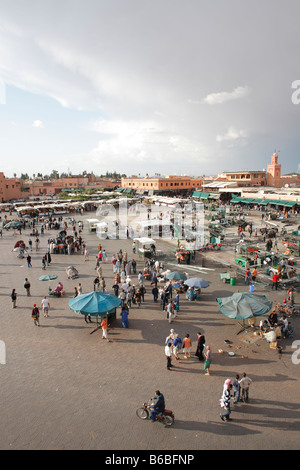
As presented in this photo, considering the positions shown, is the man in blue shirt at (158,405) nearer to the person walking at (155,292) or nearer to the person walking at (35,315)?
the person walking at (35,315)

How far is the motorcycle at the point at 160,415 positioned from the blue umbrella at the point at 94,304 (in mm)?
3546

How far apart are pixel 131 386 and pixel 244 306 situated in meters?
4.48

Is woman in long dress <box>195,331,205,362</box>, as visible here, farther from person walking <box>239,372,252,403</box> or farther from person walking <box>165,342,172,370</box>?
person walking <box>239,372,252,403</box>

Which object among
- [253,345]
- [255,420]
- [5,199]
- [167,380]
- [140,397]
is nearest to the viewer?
[255,420]

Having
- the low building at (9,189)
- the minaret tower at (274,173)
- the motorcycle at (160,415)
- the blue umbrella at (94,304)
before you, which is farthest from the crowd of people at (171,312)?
the low building at (9,189)

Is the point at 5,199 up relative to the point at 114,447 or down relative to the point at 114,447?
up

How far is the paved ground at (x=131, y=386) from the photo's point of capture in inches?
215

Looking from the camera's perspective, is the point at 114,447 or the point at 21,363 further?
the point at 21,363

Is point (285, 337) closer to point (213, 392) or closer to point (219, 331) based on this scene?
point (219, 331)

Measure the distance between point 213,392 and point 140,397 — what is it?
1791 millimetres

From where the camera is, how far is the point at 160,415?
570 centimetres

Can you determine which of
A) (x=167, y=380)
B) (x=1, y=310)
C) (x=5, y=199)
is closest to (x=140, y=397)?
(x=167, y=380)

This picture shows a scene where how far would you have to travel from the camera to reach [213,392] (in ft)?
22.0
